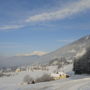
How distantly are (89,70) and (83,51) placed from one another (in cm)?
974

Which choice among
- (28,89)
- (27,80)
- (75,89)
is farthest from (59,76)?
(75,89)

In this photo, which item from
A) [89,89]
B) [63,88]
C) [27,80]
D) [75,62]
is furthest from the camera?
[75,62]

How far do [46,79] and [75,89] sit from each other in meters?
43.1

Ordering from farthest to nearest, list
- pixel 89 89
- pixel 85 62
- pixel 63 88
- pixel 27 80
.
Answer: pixel 85 62
pixel 27 80
pixel 63 88
pixel 89 89

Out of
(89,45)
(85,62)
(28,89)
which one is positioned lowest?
(28,89)

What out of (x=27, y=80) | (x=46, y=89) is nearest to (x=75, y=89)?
(x=46, y=89)

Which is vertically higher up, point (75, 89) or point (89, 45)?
point (89, 45)

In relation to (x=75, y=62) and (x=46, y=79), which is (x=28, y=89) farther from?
(x=75, y=62)

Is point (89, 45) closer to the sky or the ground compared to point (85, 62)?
closer to the sky

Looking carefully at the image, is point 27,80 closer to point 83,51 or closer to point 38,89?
point 83,51

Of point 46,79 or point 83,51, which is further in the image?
point 83,51

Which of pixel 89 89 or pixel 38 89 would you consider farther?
pixel 38 89

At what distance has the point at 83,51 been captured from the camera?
109875mm

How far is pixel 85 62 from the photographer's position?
106875 millimetres
